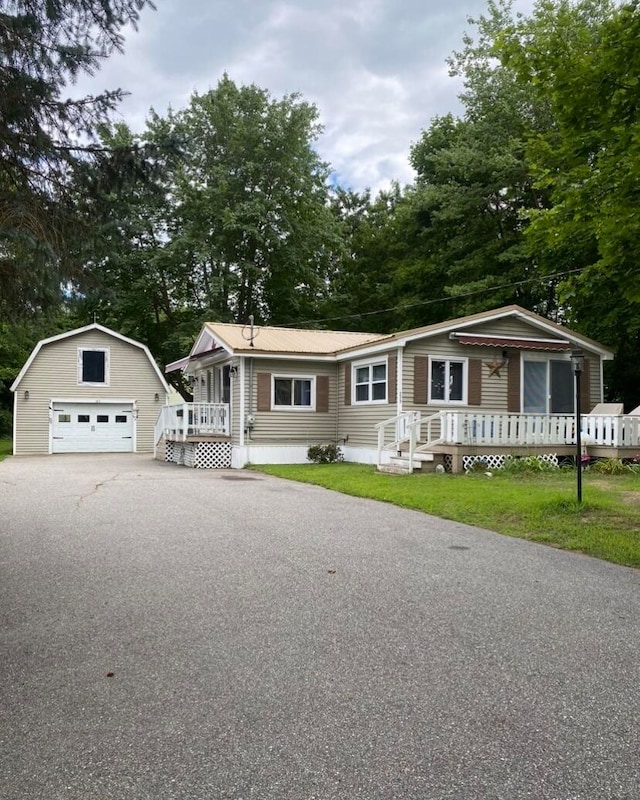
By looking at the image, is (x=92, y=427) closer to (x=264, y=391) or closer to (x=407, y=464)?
(x=264, y=391)

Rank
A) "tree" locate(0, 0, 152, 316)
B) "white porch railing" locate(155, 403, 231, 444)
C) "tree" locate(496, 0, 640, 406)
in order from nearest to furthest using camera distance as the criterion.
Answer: "tree" locate(0, 0, 152, 316), "tree" locate(496, 0, 640, 406), "white porch railing" locate(155, 403, 231, 444)

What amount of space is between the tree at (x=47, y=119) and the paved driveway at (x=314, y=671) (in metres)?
2.66

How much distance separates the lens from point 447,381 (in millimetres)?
16578

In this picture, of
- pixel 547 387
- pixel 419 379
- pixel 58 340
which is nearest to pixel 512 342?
pixel 547 387

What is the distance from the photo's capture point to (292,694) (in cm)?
312

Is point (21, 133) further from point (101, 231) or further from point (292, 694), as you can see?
point (292, 694)

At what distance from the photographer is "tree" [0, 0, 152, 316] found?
17.3 feet

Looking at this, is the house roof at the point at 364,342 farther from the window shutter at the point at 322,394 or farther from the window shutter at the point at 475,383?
the window shutter at the point at 322,394

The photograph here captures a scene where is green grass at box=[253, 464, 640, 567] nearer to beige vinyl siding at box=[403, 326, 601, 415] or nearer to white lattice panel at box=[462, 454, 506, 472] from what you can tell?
white lattice panel at box=[462, 454, 506, 472]

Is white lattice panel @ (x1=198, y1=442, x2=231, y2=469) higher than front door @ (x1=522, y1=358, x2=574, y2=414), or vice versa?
front door @ (x1=522, y1=358, x2=574, y2=414)

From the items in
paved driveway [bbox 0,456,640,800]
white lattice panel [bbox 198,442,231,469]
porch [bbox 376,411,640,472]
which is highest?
porch [bbox 376,411,640,472]

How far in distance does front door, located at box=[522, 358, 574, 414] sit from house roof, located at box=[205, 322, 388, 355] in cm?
425

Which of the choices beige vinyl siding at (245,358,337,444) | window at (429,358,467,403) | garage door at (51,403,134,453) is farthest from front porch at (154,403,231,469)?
garage door at (51,403,134,453)

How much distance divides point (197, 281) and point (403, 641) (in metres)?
31.6
